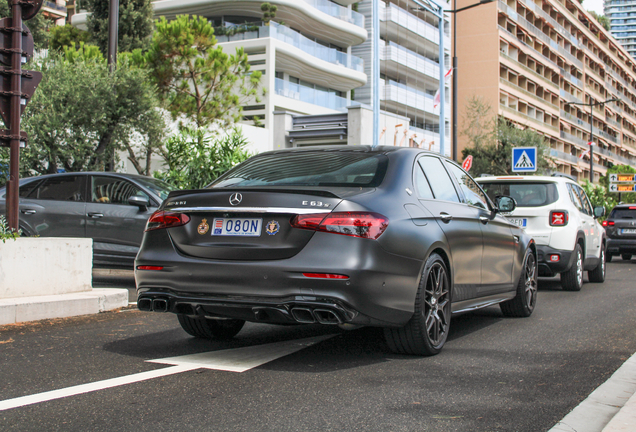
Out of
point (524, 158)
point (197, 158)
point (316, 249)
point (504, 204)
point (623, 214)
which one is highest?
point (524, 158)

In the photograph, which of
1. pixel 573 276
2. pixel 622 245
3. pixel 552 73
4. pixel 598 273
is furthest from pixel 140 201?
pixel 552 73

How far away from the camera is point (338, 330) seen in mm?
6270

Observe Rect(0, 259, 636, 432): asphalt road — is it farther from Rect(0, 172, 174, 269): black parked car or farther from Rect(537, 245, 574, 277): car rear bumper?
Rect(537, 245, 574, 277): car rear bumper

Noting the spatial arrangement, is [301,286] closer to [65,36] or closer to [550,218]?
[550,218]

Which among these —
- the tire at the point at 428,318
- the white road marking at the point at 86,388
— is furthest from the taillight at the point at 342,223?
the white road marking at the point at 86,388

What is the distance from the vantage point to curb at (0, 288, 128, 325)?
21.0 feet

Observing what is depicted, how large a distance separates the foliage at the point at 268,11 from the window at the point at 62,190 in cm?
2920

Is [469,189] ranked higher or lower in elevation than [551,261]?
higher

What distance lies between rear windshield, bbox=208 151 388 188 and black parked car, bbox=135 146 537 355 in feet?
0.03

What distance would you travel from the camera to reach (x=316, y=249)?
4.38 metres

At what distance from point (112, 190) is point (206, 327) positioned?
504 centimetres

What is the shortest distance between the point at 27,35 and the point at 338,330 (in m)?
4.85

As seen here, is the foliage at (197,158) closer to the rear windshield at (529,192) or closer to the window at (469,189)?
the rear windshield at (529,192)

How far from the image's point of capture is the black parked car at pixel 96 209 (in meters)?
9.78
